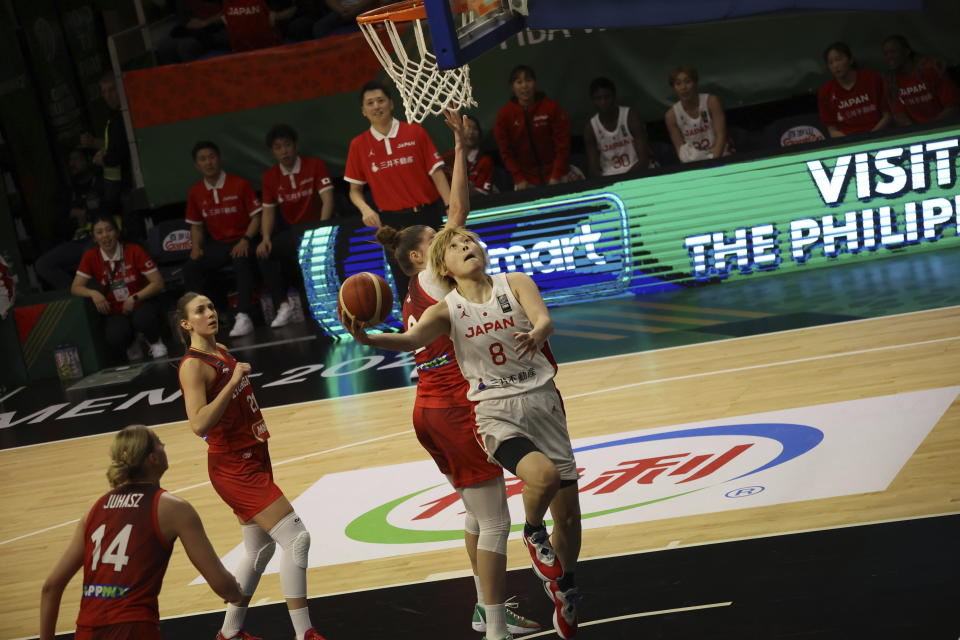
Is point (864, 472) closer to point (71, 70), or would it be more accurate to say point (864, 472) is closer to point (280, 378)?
point (280, 378)

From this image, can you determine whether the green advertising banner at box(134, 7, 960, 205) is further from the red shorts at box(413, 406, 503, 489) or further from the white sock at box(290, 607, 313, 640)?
the white sock at box(290, 607, 313, 640)

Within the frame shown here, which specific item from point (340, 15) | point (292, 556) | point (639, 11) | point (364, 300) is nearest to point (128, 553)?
point (292, 556)

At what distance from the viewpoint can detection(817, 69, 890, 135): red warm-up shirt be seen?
12.6 metres

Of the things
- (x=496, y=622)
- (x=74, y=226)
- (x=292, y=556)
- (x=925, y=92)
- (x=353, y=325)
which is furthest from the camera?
(x=74, y=226)

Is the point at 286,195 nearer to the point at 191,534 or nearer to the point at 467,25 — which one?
Result: the point at 467,25

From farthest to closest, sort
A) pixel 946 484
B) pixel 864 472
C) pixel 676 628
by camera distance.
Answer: pixel 864 472
pixel 946 484
pixel 676 628

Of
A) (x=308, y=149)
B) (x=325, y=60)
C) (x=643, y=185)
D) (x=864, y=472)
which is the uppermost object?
(x=325, y=60)

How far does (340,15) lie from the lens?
14.6 metres

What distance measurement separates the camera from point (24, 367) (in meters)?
13.8

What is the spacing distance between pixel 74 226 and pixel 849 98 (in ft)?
32.1

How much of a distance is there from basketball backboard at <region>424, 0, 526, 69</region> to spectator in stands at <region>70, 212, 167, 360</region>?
27.6 ft

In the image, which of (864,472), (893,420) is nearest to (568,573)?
(864,472)

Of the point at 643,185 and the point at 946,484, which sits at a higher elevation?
the point at 643,185

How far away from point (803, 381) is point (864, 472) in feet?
6.65
